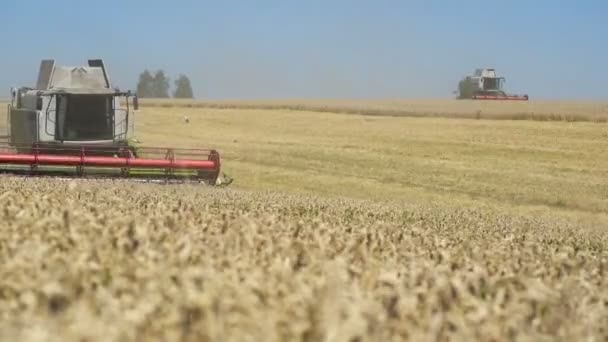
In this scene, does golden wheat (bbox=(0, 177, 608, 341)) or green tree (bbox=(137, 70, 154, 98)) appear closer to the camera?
golden wheat (bbox=(0, 177, 608, 341))

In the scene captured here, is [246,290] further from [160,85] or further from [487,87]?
[160,85]

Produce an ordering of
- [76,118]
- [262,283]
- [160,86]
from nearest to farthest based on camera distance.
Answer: [262,283], [76,118], [160,86]

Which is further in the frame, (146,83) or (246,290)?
(146,83)

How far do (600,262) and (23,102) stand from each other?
24.7 metres

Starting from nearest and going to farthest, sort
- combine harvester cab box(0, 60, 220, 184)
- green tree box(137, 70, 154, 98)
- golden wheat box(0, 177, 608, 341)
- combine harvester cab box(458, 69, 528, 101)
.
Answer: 1. golden wheat box(0, 177, 608, 341)
2. combine harvester cab box(0, 60, 220, 184)
3. combine harvester cab box(458, 69, 528, 101)
4. green tree box(137, 70, 154, 98)

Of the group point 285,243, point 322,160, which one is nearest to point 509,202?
point 322,160

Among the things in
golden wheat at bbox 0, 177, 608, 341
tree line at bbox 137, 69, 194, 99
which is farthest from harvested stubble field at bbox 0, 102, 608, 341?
tree line at bbox 137, 69, 194, 99

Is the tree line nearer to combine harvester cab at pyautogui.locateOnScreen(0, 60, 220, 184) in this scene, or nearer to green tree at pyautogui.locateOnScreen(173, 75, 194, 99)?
green tree at pyautogui.locateOnScreen(173, 75, 194, 99)

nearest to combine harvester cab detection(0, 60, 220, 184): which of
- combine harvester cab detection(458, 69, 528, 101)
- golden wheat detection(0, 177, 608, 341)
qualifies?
golden wheat detection(0, 177, 608, 341)

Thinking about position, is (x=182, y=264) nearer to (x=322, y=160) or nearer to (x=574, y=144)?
(x=322, y=160)

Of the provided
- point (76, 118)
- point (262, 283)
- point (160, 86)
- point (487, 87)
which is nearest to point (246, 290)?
point (262, 283)

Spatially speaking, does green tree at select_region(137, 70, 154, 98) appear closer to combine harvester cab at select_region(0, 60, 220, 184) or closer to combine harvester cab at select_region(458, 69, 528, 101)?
combine harvester cab at select_region(458, 69, 528, 101)

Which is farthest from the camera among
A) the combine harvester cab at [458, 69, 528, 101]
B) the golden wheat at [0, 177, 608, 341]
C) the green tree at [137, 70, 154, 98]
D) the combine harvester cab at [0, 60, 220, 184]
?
the green tree at [137, 70, 154, 98]

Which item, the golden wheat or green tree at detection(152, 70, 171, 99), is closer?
the golden wheat
